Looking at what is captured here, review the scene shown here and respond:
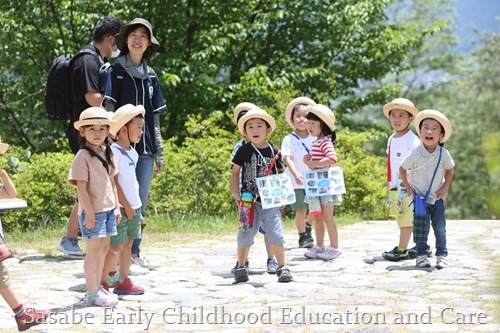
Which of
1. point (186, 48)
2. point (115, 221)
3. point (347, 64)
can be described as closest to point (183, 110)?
point (186, 48)

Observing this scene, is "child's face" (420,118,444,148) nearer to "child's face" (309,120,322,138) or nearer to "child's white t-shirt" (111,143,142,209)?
"child's face" (309,120,322,138)

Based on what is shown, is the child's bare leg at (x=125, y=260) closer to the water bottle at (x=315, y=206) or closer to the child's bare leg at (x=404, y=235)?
the water bottle at (x=315, y=206)

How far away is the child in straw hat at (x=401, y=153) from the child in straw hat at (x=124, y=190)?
262cm

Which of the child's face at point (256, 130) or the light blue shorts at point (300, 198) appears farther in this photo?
the light blue shorts at point (300, 198)

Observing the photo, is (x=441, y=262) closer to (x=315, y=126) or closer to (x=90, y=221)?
(x=315, y=126)

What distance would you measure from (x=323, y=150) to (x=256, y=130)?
1149mm

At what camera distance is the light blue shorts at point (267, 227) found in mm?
6133

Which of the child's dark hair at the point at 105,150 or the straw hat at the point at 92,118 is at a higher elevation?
the straw hat at the point at 92,118

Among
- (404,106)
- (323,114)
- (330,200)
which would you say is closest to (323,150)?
(323,114)

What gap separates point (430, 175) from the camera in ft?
21.8

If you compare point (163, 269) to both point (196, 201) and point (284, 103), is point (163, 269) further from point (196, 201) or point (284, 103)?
point (284, 103)

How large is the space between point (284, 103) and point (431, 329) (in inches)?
310

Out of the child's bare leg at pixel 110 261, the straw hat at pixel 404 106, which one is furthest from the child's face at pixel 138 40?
the straw hat at pixel 404 106

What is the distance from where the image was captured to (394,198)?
23.4ft
